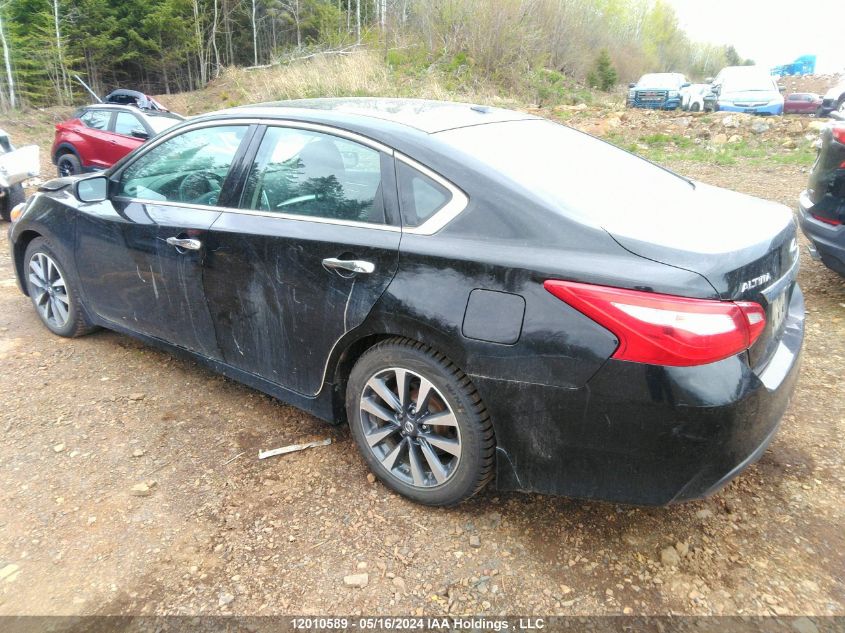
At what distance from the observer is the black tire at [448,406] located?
235 cm

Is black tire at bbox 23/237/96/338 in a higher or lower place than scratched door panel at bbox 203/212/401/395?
lower

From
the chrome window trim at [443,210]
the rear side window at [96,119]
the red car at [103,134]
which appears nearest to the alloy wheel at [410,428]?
the chrome window trim at [443,210]

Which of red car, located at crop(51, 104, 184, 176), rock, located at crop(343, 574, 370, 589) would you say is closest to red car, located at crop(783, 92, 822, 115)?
red car, located at crop(51, 104, 184, 176)

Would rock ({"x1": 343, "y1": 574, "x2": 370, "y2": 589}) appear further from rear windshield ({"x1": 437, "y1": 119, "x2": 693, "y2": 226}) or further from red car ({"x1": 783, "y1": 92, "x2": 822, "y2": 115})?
red car ({"x1": 783, "y1": 92, "x2": 822, "y2": 115})

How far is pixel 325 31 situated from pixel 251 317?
1323 inches

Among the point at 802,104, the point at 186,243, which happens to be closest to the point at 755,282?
the point at 186,243

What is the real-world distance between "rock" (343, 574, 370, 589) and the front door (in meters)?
1.44

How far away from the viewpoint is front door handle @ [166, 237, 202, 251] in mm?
3068

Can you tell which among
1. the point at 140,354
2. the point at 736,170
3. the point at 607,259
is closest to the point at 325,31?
the point at 736,170

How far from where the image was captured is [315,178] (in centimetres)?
283

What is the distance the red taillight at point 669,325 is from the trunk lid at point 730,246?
0.08 meters

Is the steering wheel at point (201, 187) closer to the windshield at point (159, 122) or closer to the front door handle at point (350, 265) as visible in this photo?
the front door handle at point (350, 265)

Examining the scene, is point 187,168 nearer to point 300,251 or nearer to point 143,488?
point 300,251

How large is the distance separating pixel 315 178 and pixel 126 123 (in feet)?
31.9
